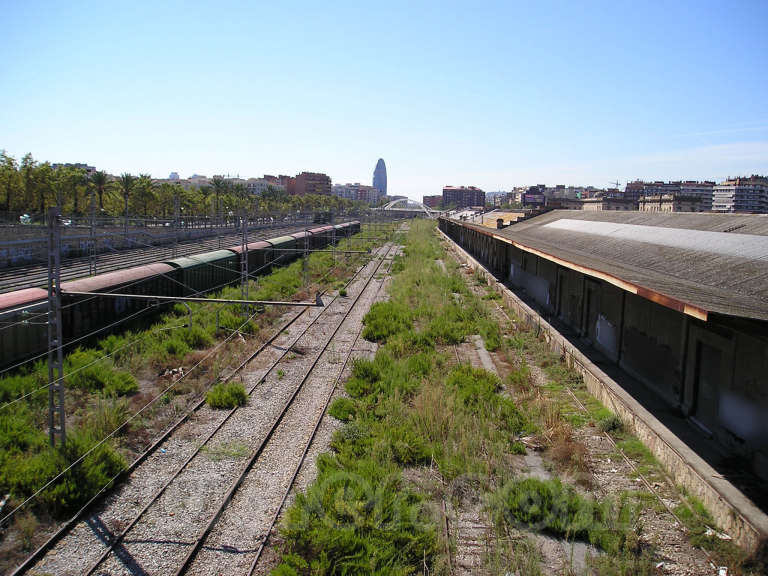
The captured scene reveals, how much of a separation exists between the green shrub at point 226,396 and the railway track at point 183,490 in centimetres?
24

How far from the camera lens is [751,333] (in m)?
9.50

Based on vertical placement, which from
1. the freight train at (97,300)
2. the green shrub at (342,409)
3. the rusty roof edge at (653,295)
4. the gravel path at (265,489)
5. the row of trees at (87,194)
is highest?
the row of trees at (87,194)

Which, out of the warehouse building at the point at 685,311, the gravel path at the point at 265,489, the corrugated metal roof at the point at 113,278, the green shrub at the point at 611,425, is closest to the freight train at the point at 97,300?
the corrugated metal roof at the point at 113,278

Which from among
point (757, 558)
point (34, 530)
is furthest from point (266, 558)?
point (757, 558)

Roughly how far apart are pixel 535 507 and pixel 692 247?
11904mm

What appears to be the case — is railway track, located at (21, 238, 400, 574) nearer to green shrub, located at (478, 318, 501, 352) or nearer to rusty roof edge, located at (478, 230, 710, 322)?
green shrub, located at (478, 318, 501, 352)

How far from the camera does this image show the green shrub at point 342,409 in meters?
12.8

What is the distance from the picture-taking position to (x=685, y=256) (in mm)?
16234

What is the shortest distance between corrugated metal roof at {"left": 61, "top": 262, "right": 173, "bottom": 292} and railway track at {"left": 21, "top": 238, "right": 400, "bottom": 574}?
18.9 ft

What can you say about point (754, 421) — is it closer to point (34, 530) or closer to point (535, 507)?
point (535, 507)

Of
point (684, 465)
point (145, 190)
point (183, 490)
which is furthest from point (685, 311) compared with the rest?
point (145, 190)

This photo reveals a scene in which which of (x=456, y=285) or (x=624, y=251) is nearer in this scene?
(x=624, y=251)

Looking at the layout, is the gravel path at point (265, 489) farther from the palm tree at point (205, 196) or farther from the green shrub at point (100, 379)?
the palm tree at point (205, 196)

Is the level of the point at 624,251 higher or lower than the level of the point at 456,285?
higher
